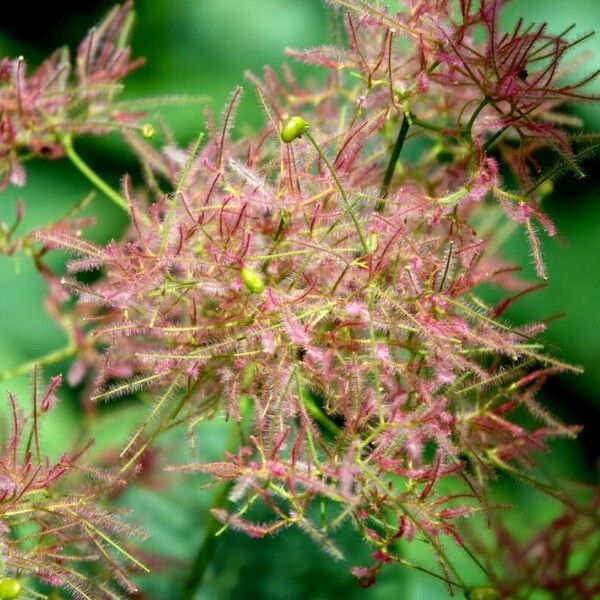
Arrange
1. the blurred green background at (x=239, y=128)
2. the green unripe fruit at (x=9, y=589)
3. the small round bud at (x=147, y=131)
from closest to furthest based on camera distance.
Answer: the green unripe fruit at (x=9, y=589) → the small round bud at (x=147, y=131) → the blurred green background at (x=239, y=128)

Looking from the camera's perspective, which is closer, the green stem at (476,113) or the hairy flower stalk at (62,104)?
the green stem at (476,113)

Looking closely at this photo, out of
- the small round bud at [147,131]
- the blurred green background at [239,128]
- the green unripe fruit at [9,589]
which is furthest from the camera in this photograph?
the blurred green background at [239,128]

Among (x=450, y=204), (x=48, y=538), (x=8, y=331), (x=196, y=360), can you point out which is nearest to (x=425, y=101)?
(x=450, y=204)

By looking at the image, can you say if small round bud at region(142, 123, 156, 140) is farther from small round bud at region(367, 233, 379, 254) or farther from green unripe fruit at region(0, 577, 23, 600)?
green unripe fruit at region(0, 577, 23, 600)

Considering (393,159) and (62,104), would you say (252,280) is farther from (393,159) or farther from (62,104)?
(62,104)

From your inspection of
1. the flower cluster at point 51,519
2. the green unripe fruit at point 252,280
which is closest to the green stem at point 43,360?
the flower cluster at point 51,519

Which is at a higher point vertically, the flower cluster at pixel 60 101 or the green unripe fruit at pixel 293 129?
the green unripe fruit at pixel 293 129

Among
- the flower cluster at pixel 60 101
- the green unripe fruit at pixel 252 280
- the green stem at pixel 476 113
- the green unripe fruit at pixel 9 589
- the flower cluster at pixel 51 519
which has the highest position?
the green stem at pixel 476 113

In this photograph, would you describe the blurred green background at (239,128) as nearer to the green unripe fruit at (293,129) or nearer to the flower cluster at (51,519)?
the flower cluster at (51,519)

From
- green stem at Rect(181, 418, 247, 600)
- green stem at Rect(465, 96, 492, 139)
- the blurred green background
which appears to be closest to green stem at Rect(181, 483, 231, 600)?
green stem at Rect(181, 418, 247, 600)
